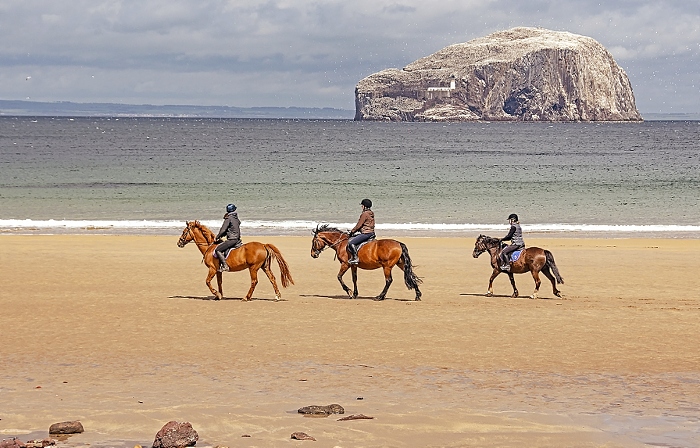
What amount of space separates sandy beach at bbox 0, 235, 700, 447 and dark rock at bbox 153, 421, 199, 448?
301mm

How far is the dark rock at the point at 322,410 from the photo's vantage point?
10898 mm

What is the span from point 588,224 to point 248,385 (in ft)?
101

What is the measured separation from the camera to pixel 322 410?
10922 mm

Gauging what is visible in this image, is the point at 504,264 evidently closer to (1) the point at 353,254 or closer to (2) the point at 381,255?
(2) the point at 381,255

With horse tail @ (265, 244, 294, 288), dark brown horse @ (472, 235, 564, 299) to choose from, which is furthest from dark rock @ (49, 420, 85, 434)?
dark brown horse @ (472, 235, 564, 299)

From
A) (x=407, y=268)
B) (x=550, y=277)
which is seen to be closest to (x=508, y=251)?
(x=550, y=277)

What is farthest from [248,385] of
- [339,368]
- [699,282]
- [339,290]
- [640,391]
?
[699,282]

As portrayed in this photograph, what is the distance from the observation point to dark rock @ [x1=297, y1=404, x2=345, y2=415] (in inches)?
429

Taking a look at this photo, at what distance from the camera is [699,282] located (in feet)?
75.7

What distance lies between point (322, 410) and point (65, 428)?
109 inches

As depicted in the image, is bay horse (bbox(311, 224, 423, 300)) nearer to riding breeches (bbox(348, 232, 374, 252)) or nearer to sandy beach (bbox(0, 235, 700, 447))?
riding breeches (bbox(348, 232, 374, 252))

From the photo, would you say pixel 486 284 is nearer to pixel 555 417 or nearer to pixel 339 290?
pixel 339 290

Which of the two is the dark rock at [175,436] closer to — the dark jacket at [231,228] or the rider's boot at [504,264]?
the dark jacket at [231,228]

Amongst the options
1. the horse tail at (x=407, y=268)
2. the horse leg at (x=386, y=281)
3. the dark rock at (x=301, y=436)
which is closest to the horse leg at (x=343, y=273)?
the horse leg at (x=386, y=281)
